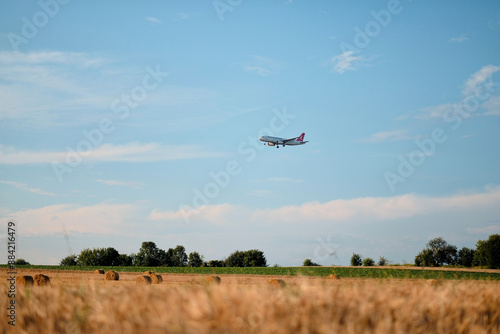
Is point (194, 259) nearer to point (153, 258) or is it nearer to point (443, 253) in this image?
point (153, 258)

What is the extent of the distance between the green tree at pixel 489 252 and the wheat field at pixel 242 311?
11240cm

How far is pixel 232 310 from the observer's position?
22.3 ft

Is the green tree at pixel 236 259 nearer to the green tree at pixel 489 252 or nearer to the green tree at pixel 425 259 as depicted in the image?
the green tree at pixel 425 259

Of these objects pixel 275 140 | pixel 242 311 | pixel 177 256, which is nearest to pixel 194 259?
pixel 177 256

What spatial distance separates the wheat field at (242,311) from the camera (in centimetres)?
656

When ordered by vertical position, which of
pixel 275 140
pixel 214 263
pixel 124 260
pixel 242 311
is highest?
pixel 275 140

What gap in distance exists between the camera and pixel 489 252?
4392 inches

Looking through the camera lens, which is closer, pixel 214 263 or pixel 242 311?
pixel 242 311

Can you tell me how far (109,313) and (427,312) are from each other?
5.60 metres

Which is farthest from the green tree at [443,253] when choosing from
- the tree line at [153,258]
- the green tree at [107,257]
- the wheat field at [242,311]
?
the wheat field at [242,311]

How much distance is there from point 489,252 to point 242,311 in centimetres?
11875

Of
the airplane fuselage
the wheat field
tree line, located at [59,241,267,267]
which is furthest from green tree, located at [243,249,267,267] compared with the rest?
the wheat field

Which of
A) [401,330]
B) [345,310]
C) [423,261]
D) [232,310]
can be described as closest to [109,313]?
[232,310]

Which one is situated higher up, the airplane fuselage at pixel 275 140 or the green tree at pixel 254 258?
the airplane fuselage at pixel 275 140
